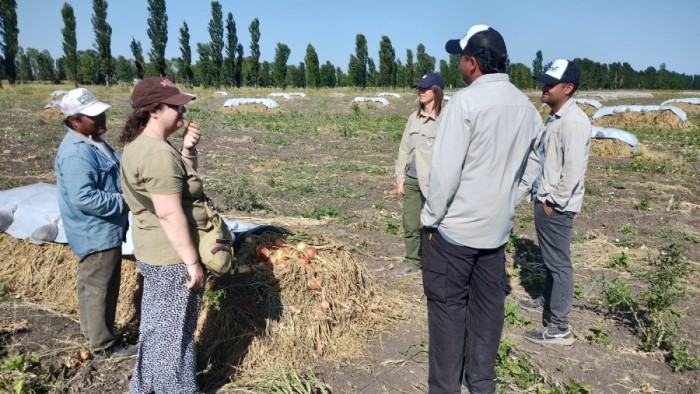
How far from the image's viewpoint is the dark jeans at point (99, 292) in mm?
3180

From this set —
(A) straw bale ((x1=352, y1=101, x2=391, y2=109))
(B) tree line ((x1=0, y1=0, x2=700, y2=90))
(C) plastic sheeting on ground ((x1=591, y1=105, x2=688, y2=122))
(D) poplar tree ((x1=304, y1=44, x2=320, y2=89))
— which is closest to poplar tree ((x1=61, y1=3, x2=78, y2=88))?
(B) tree line ((x1=0, y1=0, x2=700, y2=90))

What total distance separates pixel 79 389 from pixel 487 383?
8.51ft

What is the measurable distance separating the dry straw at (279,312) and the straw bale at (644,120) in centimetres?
2080

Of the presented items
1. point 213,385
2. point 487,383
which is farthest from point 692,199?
point 213,385

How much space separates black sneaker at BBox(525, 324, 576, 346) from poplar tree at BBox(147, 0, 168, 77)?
49325mm

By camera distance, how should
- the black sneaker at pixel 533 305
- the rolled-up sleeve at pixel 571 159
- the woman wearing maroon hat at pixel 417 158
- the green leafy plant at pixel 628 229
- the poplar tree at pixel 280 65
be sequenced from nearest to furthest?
1. the rolled-up sleeve at pixel 571 159
2. the black sneaker at pixel 533 305
3. the woman wearing maroon hat at pixel 417 158
4. the green leafy plant at pixel 628 229
5. the poplar tree at pixel 280 65

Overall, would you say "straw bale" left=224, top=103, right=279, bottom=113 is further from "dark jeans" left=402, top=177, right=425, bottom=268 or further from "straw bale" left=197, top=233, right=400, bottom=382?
"straw bale" left=197, top=233, right=400, bottom=382

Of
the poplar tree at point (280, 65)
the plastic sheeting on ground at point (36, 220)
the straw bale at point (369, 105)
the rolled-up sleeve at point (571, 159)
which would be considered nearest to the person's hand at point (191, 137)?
the plastic sheeting on ground at point (36, 220)

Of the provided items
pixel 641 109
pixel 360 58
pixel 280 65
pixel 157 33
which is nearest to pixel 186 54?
pixel 157 33

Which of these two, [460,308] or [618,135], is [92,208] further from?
[618,135]

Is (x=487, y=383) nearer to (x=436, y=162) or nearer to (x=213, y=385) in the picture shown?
(x=436, y=162)

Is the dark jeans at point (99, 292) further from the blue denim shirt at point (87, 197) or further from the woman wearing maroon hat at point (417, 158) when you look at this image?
the woman wearing maroon hat at point (417, 158)

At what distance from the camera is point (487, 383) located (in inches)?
114

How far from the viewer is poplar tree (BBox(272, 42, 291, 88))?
59250 mm
